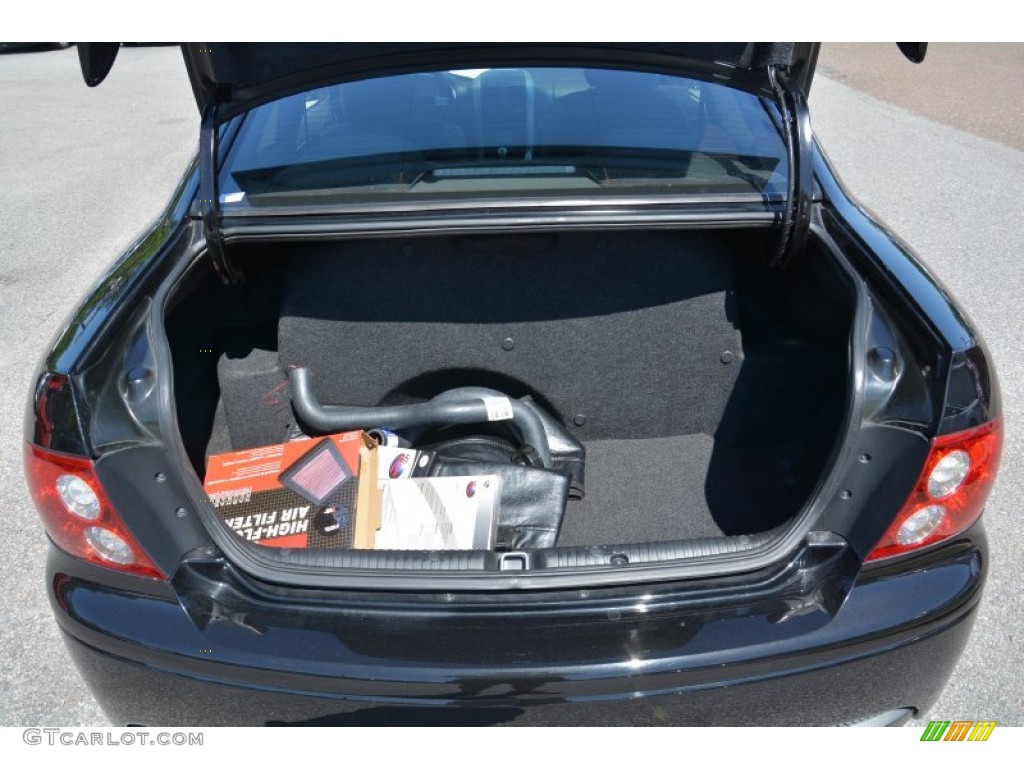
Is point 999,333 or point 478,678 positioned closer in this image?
point 478,678

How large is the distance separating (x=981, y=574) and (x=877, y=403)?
0.37 metres

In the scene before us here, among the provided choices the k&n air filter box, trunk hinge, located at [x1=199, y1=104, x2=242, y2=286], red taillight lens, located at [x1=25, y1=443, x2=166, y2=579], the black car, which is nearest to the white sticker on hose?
the black car

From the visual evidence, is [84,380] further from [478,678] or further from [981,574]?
[981,574]

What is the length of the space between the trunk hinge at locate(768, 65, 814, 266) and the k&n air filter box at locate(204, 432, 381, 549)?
1102 millimetres

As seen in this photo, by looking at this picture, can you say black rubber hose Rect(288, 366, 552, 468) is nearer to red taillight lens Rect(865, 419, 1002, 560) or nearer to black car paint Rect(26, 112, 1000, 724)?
black car paint Rect(26, 112, 1000, 724)

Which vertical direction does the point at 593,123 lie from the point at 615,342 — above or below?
above

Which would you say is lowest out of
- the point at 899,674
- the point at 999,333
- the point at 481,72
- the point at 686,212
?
the point at 999,333

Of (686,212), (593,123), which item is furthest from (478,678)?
(593,123)

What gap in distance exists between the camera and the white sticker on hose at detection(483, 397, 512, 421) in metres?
2.23

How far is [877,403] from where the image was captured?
1.52 meters

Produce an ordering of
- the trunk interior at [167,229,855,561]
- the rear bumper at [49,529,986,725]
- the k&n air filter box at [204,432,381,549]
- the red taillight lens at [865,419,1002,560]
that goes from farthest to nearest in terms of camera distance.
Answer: the trunk interior at [167,229,855,561] < the k&n air filter box at [204,432,381,549] < the red taillight lens at [865,419,1002,560] < the rear bumper at [49,529,986,725]

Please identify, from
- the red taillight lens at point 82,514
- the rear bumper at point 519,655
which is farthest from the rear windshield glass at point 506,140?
the rear bumper at point 519,655

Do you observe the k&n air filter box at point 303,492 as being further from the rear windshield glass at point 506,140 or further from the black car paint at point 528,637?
the rear windshield glass at point 506,140

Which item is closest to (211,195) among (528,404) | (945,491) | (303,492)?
(303,492)
